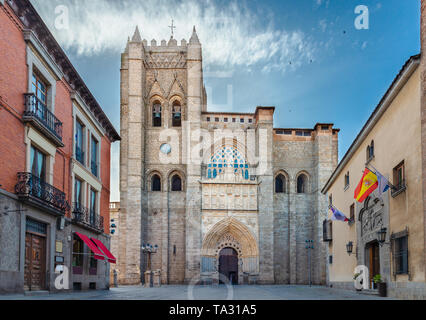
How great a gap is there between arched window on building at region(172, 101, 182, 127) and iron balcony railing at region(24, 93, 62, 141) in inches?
840

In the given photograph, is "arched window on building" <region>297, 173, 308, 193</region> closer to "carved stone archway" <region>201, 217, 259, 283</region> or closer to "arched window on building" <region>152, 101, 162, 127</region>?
"carved stone archway" <region>201, 217, 259, 283</region>

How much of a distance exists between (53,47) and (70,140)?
13.2ft

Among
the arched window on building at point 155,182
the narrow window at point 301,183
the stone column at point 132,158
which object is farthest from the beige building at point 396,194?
the arched window on building at point 155,182

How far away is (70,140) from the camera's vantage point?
20.0 m

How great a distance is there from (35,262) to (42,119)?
464 cm

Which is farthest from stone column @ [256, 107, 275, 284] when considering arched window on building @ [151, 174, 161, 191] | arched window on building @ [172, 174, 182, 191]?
arched window on building @ [151, 174, 161, 191]

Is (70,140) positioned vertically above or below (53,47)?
below

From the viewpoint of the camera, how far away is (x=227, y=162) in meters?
38.7

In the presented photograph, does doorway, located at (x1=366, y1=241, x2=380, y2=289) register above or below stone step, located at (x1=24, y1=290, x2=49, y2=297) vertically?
above

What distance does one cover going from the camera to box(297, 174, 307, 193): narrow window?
39572 mm
